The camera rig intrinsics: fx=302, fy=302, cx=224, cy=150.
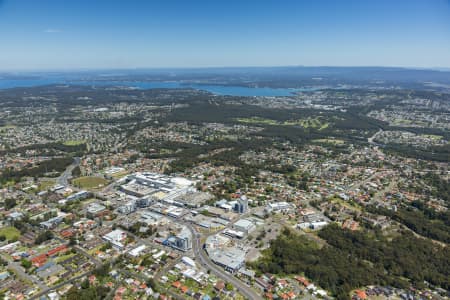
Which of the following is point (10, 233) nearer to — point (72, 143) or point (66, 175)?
point (66, 175)

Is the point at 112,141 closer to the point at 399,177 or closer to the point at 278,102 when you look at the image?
the point at 399,177

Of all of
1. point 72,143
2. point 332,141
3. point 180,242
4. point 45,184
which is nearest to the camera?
point 180,242

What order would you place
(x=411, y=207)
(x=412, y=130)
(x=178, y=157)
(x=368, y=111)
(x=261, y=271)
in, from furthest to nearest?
(x=368, y=111), (x=412, y=130), (x=178, y=157), (x=411, y=207), (x=261, y=271)

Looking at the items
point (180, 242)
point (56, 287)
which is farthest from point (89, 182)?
point (56, 287)

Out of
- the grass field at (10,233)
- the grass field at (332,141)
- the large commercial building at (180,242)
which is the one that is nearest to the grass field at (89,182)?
the grass field at (10,233)

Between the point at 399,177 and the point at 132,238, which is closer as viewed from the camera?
the point at 132,238

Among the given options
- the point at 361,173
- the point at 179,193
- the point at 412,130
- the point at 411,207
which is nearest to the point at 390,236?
the point at 411,207
